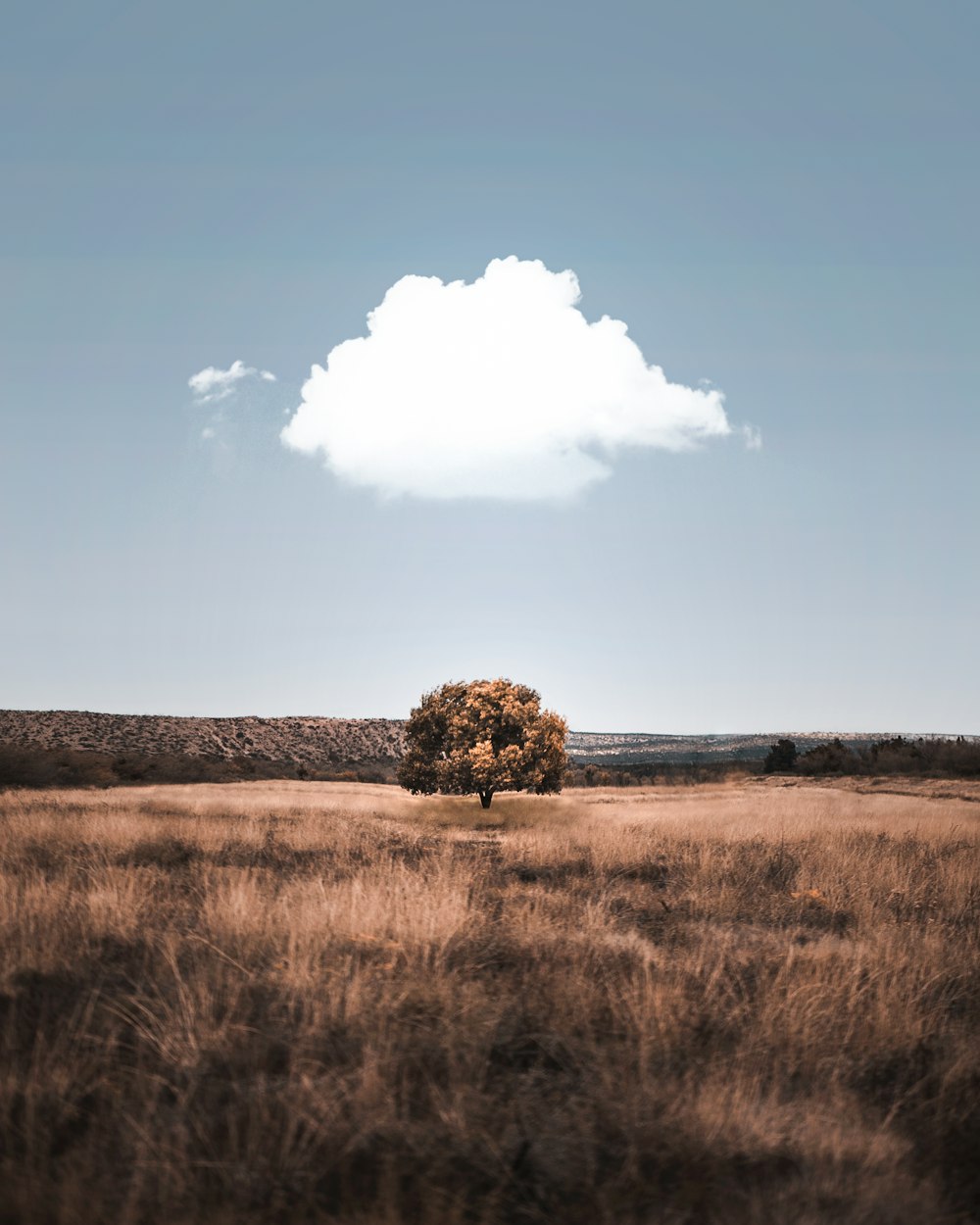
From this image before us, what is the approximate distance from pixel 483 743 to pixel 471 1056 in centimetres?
3202

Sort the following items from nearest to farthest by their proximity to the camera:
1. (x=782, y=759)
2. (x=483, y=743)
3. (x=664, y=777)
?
(x=483, y=743), (x=782, y=759), (x=664, y=777)

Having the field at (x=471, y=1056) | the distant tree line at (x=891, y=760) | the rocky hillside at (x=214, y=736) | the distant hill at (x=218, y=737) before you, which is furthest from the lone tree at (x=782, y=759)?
the field at (x=471, y=1056)

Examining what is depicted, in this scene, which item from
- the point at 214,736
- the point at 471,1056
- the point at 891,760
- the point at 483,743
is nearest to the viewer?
the point at 471,1056

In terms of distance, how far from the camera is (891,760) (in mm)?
58719

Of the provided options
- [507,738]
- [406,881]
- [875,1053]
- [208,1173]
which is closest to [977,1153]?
[875,1053]

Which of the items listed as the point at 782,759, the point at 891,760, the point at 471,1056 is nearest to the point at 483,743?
the point at 471,1056

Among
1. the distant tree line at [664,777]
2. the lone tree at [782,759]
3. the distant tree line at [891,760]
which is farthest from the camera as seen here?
the distant tree line at [664,777]

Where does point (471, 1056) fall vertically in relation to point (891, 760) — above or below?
above

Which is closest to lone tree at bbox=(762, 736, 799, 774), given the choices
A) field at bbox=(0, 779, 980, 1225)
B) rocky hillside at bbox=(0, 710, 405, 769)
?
rocky hillside at bbox=(0, 710, 405, 769)

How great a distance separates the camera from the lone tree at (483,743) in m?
35.7

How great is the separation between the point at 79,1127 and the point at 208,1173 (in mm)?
769

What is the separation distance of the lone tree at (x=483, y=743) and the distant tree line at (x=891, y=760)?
3058 centimetres

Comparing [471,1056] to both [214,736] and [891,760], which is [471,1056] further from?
[214,736]

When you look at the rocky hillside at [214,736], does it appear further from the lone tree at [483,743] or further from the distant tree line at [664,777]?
the lone tree at [483,743]
